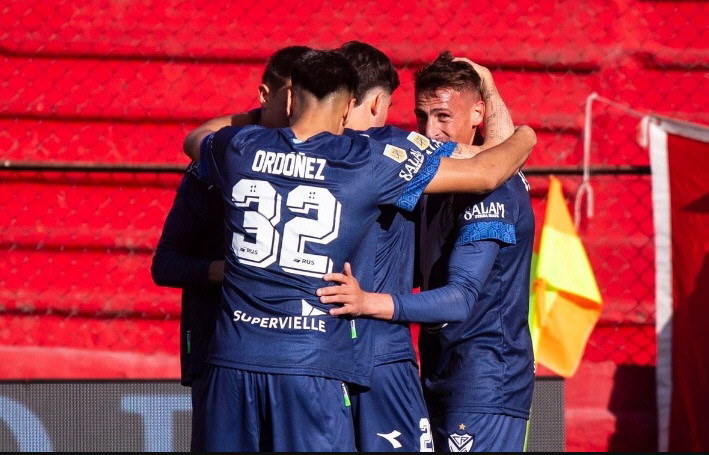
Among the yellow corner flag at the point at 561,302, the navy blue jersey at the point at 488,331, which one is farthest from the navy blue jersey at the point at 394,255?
the yellow corner flag at the point at 561,302

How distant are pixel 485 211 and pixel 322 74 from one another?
75cm

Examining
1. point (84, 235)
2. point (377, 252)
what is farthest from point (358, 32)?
point (377, 252)

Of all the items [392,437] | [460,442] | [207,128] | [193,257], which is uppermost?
[207,128]

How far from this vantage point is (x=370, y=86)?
3.57 metres

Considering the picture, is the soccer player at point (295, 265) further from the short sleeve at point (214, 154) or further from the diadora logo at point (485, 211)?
the diadora logo at point (485, 211)

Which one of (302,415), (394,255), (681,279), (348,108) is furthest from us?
(681,279)

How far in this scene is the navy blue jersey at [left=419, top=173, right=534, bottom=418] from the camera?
3623mm

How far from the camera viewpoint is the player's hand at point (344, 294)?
3.12 m

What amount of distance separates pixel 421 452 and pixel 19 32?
4699 mm

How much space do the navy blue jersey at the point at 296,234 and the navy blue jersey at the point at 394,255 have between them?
0.10 m

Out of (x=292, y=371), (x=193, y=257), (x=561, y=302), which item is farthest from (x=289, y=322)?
(x=561, y=302)

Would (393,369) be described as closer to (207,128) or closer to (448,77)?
(207,128)

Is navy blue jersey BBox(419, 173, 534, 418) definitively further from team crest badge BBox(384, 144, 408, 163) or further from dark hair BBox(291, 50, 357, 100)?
dark hair BBox(291, 50, 357, 100)

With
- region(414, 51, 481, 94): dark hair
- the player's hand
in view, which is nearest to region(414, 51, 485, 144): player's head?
region(414, 51, 481, 94): dark hair
